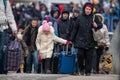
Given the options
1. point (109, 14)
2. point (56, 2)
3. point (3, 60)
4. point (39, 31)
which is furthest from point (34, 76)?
point (56, 2)

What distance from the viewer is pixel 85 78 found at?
1267cm

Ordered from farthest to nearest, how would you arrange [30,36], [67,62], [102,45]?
[30,36] → [102,45] → [67,62]

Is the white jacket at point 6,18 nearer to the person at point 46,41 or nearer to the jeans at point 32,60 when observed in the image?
the person at point 46,41

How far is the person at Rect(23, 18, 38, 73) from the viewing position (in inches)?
590

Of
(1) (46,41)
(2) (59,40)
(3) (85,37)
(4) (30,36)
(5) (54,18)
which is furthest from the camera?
(4) (30,36)

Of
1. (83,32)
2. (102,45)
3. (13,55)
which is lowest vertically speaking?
(13,55)

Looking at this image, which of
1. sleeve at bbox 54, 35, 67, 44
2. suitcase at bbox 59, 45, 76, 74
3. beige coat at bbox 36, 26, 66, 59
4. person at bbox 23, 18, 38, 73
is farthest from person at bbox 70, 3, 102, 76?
person at bbox 23, 18, 38, 73

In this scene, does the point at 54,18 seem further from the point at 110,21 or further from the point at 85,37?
the point at 110,21

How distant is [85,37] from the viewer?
13.5 meters

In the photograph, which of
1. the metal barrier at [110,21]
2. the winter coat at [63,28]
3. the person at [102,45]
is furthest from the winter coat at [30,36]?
the metal barrier at [110,21]

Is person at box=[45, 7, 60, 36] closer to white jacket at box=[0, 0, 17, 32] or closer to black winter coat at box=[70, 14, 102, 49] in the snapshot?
black winter coat at box=[70, 14, 102, 49]

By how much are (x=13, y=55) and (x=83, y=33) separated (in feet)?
5.34

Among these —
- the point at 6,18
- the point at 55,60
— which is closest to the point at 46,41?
the point at 55,60

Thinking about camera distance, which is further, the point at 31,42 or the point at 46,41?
the point at 31,42
